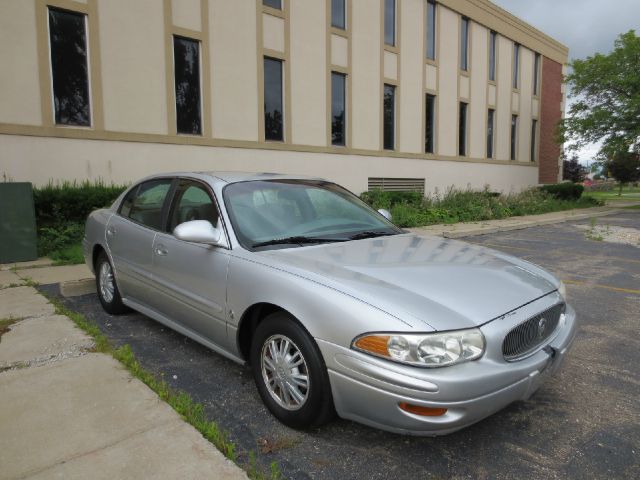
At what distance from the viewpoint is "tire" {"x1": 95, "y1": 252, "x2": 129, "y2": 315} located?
4.94m

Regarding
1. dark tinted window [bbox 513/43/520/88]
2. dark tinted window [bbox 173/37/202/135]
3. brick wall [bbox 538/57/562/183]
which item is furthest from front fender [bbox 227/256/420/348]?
brick wall [bbox 538/57/562/183]

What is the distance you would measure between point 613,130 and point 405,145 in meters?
12.5

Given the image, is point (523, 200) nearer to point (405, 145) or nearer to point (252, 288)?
point (405, 145)

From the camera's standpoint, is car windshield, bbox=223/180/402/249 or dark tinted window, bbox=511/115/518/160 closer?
car windshield, bbox=223/180/402/249

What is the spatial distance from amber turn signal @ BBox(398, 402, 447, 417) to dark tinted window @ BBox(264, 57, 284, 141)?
11535 millimetres

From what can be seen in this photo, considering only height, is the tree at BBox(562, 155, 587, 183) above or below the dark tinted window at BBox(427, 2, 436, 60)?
below

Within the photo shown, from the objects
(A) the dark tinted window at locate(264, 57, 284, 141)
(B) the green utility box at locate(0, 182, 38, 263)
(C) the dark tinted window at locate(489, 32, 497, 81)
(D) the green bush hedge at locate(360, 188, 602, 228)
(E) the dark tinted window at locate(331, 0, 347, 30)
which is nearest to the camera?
(B) the green utility box at locate(0, 182, 38, 263)

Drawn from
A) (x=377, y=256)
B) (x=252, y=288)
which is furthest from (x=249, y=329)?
(x=377, y=256)

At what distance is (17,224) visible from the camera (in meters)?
7.76

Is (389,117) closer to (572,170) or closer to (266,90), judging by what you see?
(266,90)

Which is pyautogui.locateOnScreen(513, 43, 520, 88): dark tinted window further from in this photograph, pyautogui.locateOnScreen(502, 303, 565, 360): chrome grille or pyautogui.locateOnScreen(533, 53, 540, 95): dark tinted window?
pyautogui.locateOnScreen(502, 303, 565, 360): chrome grille

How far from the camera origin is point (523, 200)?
19812 mm

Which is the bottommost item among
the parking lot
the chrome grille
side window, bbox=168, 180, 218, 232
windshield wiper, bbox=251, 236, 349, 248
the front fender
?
the parking lot

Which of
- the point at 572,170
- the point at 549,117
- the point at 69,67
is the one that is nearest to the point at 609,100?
the point at 549,117
